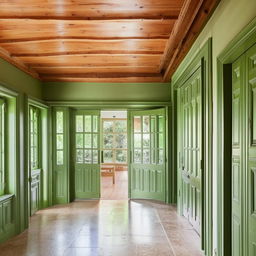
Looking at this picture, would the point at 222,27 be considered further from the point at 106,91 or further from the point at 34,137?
the point at 34,137

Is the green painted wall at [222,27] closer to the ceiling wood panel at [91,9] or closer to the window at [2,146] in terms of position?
the ceiling wood panel at [91,9]

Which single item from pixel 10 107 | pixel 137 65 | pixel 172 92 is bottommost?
pixel 10 107

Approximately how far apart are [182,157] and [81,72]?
2729 millimetres

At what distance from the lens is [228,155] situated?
2.61m

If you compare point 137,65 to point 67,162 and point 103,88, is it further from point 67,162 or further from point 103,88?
point 67,162

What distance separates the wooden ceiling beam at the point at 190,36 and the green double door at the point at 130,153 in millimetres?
1549

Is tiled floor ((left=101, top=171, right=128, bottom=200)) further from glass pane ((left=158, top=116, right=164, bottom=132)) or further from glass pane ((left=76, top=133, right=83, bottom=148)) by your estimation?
glass pane ((left=158, top=116, right=164, bottom=132))

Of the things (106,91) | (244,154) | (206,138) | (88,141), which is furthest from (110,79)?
(244,154)

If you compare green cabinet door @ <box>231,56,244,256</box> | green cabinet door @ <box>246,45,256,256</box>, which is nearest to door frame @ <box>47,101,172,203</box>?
green cabinet door @ <box>231,56,244,256</box>

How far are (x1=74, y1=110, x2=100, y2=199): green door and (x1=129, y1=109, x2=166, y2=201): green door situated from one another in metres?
0.87

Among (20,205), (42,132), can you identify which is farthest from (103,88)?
(20,205)

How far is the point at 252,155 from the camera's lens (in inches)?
82.4

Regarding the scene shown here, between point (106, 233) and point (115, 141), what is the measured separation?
8.65 meters

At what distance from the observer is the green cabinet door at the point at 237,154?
7.64ft
